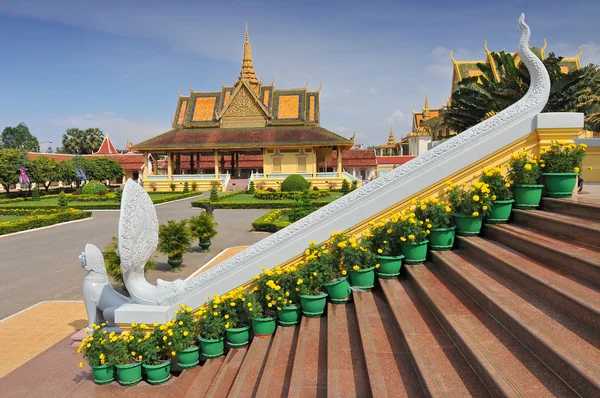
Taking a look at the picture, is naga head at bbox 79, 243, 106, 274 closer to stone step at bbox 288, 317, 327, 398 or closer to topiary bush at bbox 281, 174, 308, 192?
stone step at bbox 288, 317, 327, 398

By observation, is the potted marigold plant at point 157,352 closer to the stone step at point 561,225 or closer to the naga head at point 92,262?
the naga head at point 92,262

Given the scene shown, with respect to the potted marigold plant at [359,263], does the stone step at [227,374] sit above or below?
below

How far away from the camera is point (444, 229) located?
13.4 feet

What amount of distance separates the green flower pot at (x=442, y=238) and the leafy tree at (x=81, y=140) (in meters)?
66.1

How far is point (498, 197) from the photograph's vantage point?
4.18 metres

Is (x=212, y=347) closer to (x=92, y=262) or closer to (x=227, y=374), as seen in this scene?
(x=227, y=374)

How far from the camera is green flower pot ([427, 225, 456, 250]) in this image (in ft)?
13.5

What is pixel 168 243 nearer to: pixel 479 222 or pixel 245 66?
pixel 479 222

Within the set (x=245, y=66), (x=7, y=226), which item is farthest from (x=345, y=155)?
(x=7, y=226)

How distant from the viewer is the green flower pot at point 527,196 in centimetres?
411

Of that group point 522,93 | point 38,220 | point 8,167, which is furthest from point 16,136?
point 522,93

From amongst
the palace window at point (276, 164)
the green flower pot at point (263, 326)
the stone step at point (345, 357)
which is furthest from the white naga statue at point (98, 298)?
the palace window at point (276, 164)

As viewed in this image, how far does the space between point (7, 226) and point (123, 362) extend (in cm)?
1471

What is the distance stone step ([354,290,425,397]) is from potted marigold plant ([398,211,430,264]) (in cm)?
54
